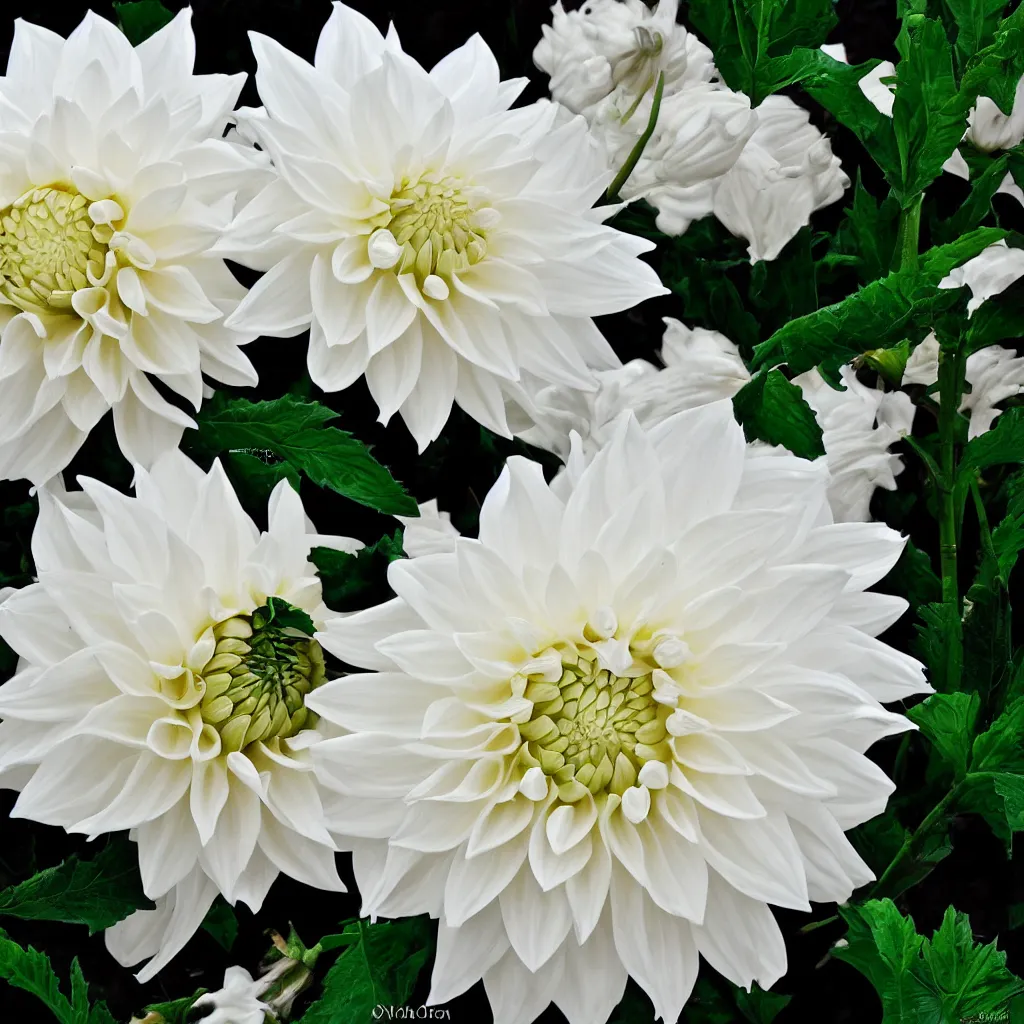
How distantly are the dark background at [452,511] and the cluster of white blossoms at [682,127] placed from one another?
3cm

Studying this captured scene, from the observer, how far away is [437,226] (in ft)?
1.70

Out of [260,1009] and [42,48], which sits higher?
[42,48]

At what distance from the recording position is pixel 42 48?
1.77ft

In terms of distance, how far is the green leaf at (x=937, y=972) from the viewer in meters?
0.45

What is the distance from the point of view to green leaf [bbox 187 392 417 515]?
51cm

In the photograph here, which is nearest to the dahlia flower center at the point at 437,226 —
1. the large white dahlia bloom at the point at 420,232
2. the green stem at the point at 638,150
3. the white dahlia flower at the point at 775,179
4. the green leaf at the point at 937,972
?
the large white dahlia bloom at the point at 420,232

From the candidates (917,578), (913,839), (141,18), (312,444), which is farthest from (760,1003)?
(141,18)

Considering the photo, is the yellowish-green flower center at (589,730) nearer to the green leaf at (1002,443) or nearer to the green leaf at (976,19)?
the green leaf at (1002,443)

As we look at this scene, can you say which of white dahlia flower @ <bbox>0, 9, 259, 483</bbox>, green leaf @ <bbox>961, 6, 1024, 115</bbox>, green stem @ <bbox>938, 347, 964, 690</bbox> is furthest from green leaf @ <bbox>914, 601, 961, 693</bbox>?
white dahlia flower @ <bbox>0, 9, 259, 483</bbox>

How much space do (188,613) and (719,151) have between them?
34 cm

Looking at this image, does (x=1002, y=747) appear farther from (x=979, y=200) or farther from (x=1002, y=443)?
(x=979, y=200)

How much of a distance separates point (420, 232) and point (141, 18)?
0.24 m

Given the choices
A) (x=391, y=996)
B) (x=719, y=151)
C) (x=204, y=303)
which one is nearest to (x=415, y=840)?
(x=391, y=996)

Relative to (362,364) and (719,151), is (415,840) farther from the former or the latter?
(719,151)
